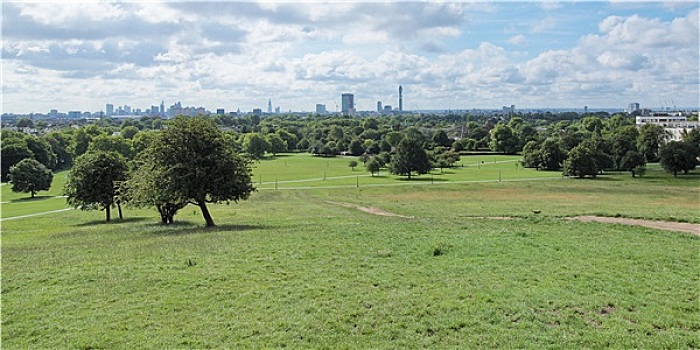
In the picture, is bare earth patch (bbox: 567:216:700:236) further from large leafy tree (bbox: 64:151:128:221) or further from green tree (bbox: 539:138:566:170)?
green tree (bbox: 539:138:566:170)

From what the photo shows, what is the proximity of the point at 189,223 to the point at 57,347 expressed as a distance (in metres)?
22.2

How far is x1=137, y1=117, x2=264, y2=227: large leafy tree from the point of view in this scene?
Answer: 29.1m

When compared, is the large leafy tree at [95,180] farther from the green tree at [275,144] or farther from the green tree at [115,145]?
the green tree at [275,144]

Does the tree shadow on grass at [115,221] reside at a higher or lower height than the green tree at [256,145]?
lower

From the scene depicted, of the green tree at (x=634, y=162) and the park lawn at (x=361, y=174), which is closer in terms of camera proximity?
the park lawn at (x=361, y=174)

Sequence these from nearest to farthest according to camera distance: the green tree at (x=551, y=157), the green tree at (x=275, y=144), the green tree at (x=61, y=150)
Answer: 1. the green tree at (x=551, y=157)
2. the green tree at (x=61, y=150)
3. the green tree at (x=275, y=144)

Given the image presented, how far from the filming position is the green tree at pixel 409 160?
285ft

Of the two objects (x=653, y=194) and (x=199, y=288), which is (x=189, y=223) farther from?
(x=653, y=194)

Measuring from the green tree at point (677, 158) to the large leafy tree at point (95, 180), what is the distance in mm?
78681

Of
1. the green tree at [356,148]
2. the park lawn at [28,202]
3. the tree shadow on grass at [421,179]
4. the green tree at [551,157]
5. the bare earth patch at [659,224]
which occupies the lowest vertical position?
the park lawn at [28,202]

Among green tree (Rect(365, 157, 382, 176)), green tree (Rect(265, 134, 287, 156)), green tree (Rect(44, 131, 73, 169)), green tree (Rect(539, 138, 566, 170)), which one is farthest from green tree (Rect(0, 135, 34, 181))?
green tree (Rect(539, 138, 566, 170))

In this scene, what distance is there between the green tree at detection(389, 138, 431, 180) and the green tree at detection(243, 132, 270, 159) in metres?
60.5

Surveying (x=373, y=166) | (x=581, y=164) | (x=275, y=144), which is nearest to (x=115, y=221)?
(x=373, y=166)

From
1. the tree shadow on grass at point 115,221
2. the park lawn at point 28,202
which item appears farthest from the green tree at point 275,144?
the tree shadow on grass at point 115,221
